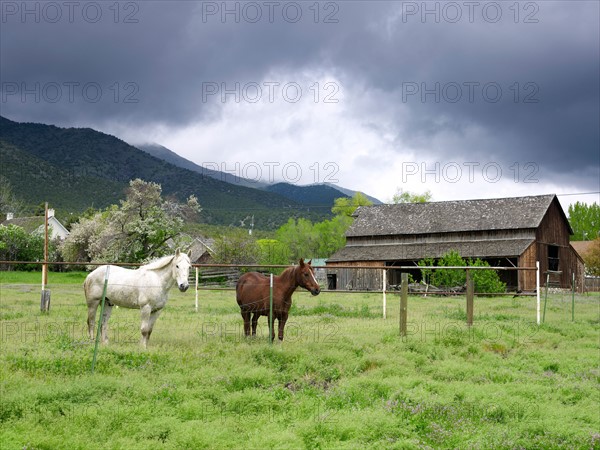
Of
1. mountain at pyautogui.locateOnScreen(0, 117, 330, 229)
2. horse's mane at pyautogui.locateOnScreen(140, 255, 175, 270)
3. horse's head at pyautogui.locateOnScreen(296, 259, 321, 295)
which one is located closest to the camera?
horse's mane at pyautogui.locateOnScreen(140, 255, 175, 270)

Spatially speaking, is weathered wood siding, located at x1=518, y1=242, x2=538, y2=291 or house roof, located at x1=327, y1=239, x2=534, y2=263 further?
house roof, located at x1=327, y1=239, x2=534, y2=263

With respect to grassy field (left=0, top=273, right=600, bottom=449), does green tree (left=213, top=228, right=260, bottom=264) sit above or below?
above

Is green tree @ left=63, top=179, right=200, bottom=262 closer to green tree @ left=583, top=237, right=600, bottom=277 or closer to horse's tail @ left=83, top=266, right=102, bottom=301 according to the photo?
horse's tail @ left=83, top=266, right=102, bottom=301

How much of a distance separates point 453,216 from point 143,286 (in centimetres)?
4167

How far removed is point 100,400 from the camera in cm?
848

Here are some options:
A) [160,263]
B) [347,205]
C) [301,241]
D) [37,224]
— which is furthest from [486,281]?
[37,224]

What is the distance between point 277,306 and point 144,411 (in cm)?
512

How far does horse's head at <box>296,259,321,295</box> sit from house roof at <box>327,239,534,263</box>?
33.2 meters

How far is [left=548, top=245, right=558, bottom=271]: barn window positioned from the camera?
48991mm

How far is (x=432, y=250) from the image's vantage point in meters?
47.1

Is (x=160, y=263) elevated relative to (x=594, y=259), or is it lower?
lower

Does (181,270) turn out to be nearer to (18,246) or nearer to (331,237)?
(18,246)

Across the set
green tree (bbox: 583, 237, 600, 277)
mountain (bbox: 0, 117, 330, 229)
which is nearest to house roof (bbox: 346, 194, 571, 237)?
green tree (bbox: 583, 237, 600, 277)

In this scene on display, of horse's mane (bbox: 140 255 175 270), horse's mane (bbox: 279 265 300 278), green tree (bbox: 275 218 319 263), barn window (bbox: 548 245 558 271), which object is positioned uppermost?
green tree (bbox: 275 218 319 263)
